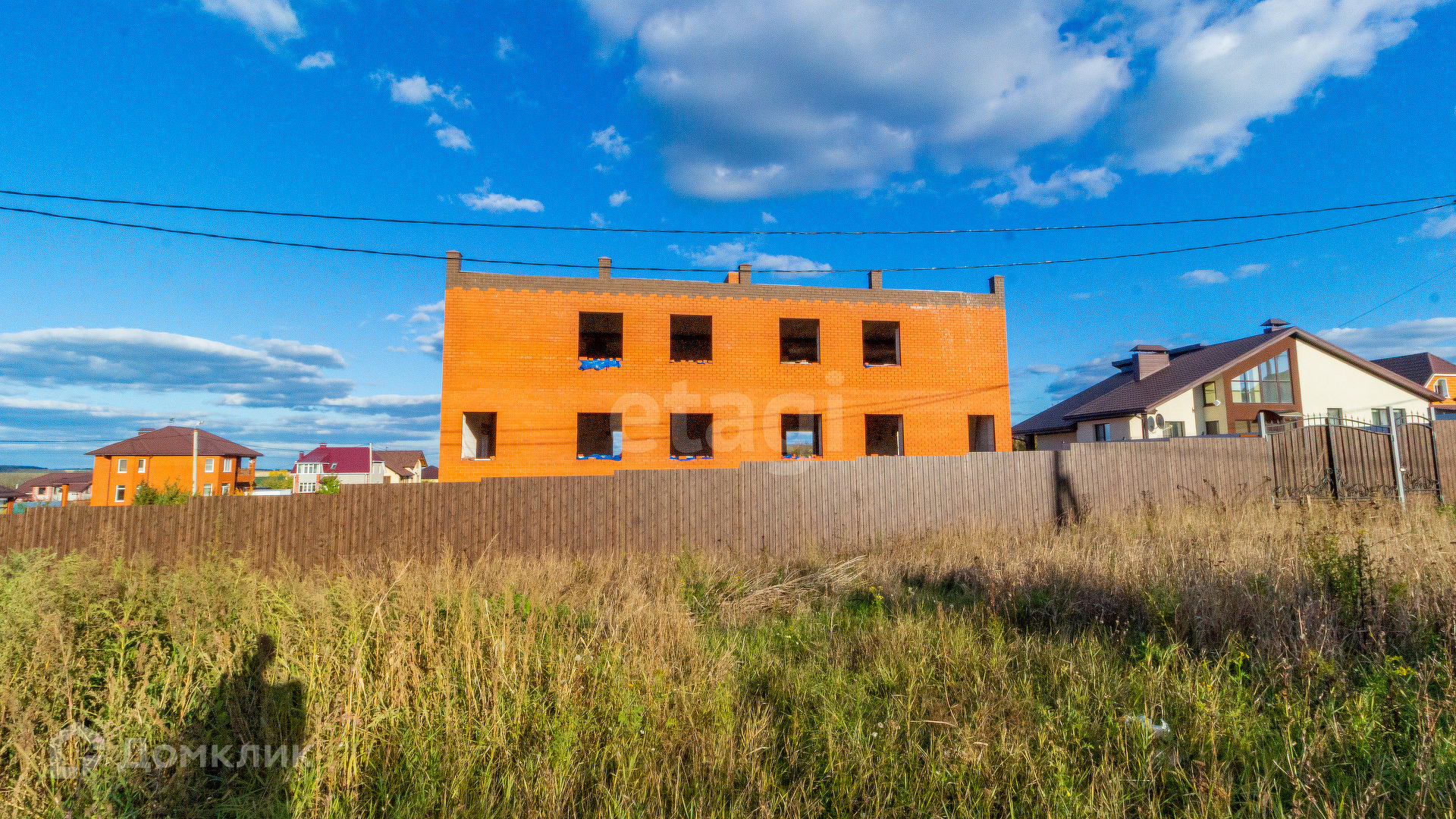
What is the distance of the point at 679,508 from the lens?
9758 mm

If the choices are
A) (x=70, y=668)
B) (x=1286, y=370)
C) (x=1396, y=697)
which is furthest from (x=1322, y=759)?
(x=1286, y=370)

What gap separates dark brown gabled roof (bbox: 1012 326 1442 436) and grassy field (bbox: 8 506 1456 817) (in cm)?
2034

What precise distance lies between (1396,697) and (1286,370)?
27.2 metres

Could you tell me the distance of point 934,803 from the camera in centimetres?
242

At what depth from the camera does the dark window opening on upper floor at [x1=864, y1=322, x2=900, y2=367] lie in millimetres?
17656

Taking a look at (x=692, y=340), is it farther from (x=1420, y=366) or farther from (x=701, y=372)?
(x=1420, y=366)

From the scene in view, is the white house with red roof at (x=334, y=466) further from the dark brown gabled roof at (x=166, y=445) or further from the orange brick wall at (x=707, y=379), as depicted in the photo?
the orange brick wall at (x=707, y=379)

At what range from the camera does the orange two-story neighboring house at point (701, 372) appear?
15.0 meters

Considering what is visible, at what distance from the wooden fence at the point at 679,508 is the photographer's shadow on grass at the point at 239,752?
15.2 feet

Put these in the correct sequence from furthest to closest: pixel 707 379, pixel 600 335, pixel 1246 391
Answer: pixel 1246 391, pixel 600 335, pixel 707 379

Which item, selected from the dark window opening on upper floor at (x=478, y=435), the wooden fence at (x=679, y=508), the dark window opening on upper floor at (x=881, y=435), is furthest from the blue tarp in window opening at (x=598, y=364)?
the dark window opening on upper floor at (x=881, y=435)

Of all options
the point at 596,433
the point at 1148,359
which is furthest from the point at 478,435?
the point at 1148,359

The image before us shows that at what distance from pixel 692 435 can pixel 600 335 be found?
461cm

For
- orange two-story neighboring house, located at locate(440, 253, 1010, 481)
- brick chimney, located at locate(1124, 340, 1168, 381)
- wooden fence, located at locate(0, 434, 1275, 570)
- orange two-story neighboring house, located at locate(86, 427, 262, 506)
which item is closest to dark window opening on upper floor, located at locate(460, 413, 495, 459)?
orange two-story neighboring house, located at locate(440, 253, 1010, 481)
